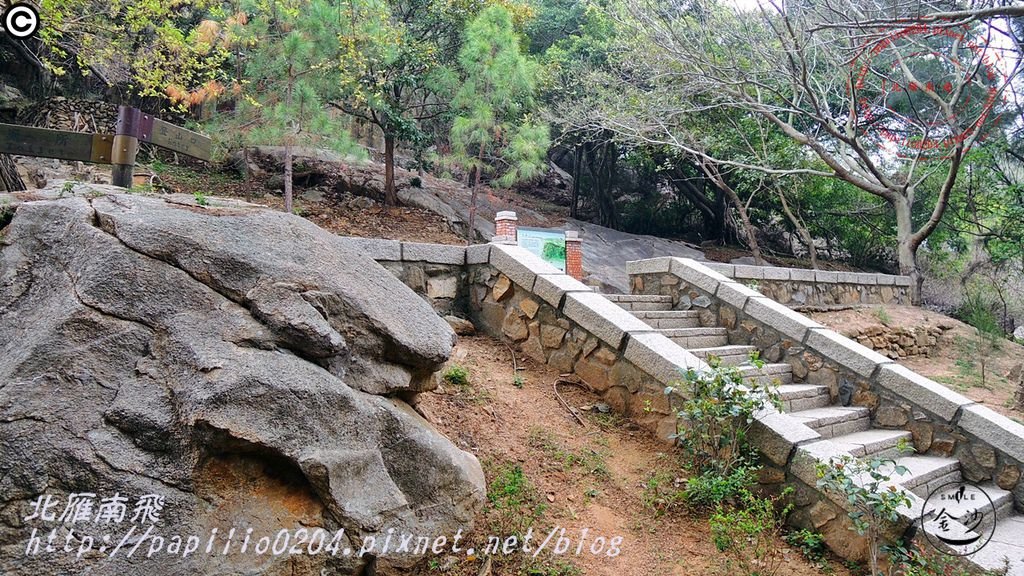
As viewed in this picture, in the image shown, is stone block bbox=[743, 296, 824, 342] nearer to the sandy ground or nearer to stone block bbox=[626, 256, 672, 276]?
stone block bbox=[626, 256, 672, 276]

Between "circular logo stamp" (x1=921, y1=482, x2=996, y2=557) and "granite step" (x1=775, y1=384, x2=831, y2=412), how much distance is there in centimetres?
109

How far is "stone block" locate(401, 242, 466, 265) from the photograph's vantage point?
5.33m

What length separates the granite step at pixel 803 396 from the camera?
502 cm

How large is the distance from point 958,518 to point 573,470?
264cm

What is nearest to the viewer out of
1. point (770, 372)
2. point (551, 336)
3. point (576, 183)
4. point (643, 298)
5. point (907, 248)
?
point (551, 336)

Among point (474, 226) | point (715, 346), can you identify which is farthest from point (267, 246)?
point (474, 226)

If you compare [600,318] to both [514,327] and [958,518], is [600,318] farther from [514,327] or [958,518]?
[958,518]

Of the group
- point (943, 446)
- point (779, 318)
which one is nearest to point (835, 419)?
point (943, 446)

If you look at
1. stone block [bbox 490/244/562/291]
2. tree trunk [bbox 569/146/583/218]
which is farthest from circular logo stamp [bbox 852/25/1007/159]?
stone block [bbox 490/244/562/291]

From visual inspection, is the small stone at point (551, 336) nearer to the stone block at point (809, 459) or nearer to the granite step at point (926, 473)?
the stone block at point (809, 459)

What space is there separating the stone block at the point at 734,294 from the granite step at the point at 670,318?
313 millimetres

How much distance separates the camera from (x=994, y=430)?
4605 millimetres

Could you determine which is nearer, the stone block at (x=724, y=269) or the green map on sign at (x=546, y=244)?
the stone block at (x=724, y=269)

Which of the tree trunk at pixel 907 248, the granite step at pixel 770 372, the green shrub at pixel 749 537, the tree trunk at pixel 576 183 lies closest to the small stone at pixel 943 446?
the granite step at pixel 770 372
